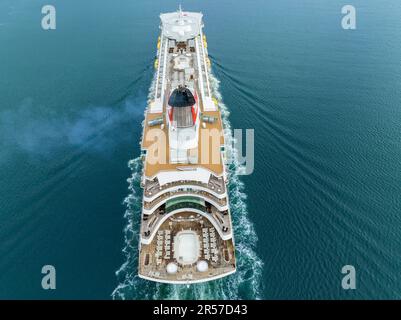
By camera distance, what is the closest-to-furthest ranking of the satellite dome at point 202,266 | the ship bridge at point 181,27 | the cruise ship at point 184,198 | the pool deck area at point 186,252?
the pool deck area at point 186,252 → the satellite dome at point 202,266 → the cruise ship at point 184,198 → the ship bridge at point 181,27

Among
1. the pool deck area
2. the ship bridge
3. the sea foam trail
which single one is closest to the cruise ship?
the pool deck area

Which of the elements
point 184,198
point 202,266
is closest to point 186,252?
point 202,266

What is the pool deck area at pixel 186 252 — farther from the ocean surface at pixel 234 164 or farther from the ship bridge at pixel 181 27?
the ship bridge at pixel 181 27

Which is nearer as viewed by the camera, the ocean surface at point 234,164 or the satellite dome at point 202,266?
the satellite dome at point 202,266

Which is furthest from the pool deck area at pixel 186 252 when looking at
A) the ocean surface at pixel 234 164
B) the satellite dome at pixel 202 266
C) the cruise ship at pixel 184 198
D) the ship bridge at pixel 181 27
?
the ship bridge at pixel 181 27

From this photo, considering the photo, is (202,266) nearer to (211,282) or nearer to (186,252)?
(211,282)

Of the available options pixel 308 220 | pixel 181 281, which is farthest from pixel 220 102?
pixel 181 281

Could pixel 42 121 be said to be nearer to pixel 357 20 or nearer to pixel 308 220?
pixel 308 220
